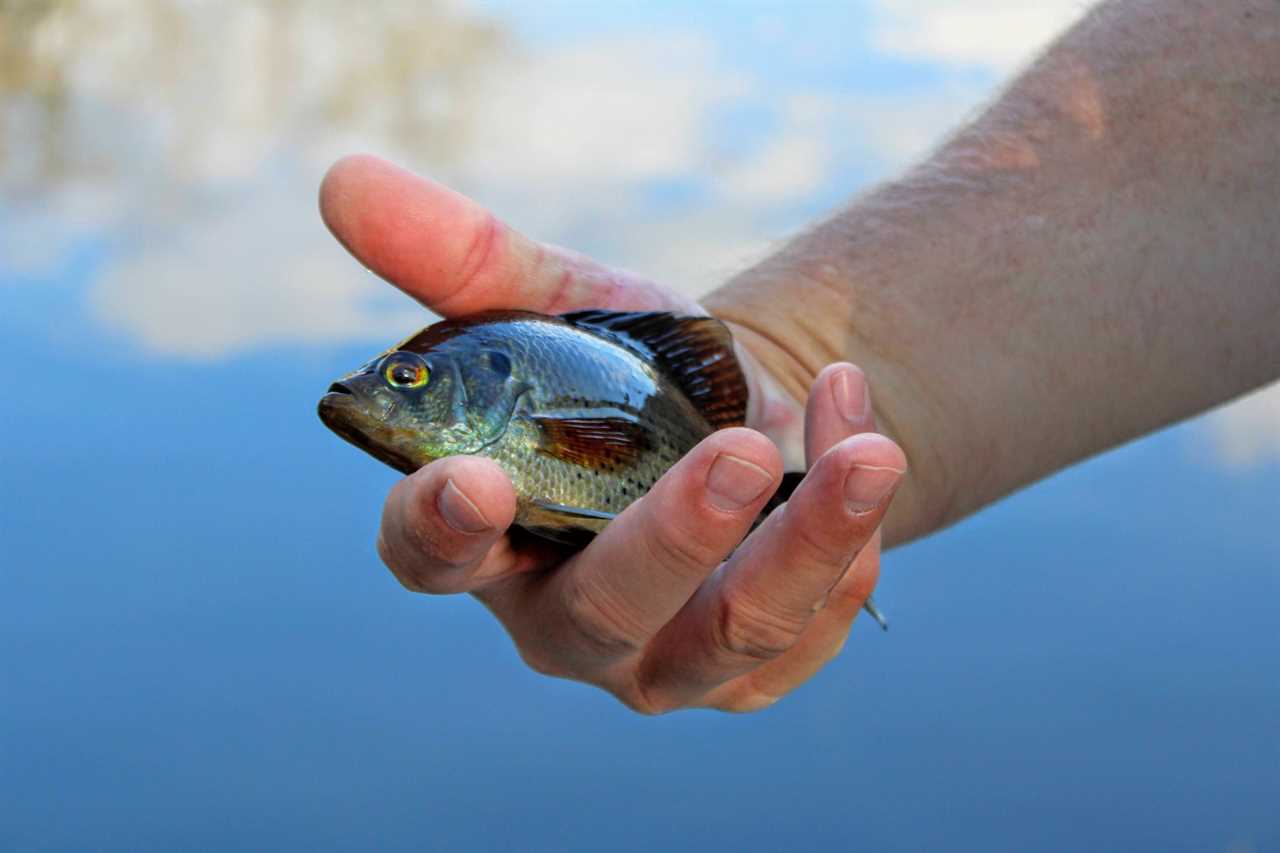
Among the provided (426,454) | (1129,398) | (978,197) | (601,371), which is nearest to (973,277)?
(978,197)

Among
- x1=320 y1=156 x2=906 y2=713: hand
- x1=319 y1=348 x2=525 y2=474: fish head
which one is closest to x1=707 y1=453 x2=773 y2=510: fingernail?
x1=320 y1=156 x2=906 y2=713: hand

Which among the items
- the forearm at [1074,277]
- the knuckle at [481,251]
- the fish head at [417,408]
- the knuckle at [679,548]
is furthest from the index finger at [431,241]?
the knuckle at [679,548]

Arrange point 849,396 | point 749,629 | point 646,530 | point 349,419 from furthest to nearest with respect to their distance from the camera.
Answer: point 849,396 → point 749,629 → point 349,419 → point 646,530

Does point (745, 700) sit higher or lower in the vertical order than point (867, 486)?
lower

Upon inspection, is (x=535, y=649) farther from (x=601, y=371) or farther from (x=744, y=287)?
(x=744, y=287)

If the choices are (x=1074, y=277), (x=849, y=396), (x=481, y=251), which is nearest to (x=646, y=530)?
(x=849, y=396)

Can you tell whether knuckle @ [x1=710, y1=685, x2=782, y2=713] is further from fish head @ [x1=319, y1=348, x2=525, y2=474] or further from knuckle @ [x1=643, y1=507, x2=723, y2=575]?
fish head @ [x1=319, y1=348, x2=525, y2=474]

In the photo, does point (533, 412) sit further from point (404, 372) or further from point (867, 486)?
point (867, 486)
